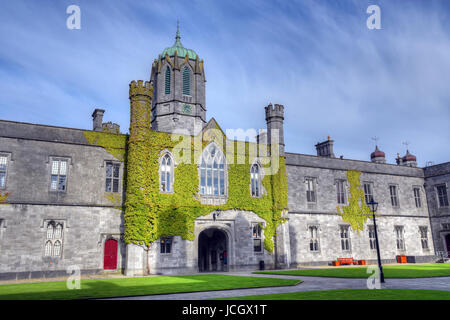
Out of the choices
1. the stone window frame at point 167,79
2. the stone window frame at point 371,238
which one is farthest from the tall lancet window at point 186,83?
the stone window frame at point 371,238

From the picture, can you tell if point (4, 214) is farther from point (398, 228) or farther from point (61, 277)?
point (398, 228)

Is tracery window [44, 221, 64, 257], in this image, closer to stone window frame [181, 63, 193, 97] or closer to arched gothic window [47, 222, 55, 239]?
arched gothic window [47, 222, 55, 239]

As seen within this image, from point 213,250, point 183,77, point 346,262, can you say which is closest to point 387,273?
point 346,262

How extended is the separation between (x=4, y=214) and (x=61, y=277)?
4876mm

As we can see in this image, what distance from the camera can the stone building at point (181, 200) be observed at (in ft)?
72.0

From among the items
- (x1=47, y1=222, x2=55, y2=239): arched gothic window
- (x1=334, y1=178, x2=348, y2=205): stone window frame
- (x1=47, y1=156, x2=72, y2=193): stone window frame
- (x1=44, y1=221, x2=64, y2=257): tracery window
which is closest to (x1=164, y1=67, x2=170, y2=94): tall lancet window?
(x1=47, y1=156, x2=72, y2=193): stone window frame

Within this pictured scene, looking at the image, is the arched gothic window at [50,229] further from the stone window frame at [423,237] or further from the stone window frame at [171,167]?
the stone window frame at [423,237]

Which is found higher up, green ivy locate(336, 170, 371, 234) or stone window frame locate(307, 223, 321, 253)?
green ivy locate(336, 170, 371, 234)

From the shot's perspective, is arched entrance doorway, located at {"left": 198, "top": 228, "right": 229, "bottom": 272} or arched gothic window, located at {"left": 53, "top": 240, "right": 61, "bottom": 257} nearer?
arched gothic window, located at {"left": 53, "top": 240, "right": 61, "bottom": 257}

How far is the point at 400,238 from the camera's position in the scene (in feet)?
113

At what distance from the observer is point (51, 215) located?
22.1 metres

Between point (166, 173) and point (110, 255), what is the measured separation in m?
6.36

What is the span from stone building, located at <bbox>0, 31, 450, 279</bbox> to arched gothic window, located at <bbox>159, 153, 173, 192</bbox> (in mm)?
69

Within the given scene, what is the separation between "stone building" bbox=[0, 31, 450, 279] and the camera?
72.0 ft
